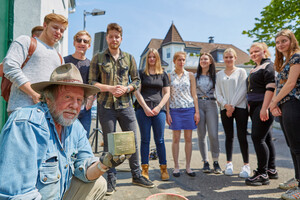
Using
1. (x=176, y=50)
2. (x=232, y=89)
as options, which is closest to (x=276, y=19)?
(x=232, y=89)

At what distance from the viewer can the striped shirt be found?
10.5 feet

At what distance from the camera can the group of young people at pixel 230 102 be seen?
119 inches

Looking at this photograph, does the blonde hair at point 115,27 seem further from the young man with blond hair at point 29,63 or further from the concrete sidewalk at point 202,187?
the concrete sidewalk at point 202,187

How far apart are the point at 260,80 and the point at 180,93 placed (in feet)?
4.23

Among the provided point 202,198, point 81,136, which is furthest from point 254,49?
point 81,136

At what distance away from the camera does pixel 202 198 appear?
3002 millimetres

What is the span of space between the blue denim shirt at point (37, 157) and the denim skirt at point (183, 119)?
2283 millimetres

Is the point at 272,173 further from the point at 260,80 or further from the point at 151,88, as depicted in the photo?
the point at 151,88

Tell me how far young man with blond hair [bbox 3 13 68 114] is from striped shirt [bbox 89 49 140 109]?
0.64 m

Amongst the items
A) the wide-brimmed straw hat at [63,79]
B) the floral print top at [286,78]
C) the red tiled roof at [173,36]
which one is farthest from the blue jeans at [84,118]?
the red tiled roof at [173,36]

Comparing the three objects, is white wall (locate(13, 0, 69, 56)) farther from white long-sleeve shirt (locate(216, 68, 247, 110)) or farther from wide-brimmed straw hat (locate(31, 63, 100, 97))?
white long-sleeve shirt (locate(216, 68, 247, 110))

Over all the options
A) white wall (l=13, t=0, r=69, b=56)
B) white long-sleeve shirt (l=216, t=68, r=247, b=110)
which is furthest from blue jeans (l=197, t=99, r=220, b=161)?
white wall (l=13, t=0, r=69, b=56)

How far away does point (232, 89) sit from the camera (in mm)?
3979

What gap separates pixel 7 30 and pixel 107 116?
220 centimetres
